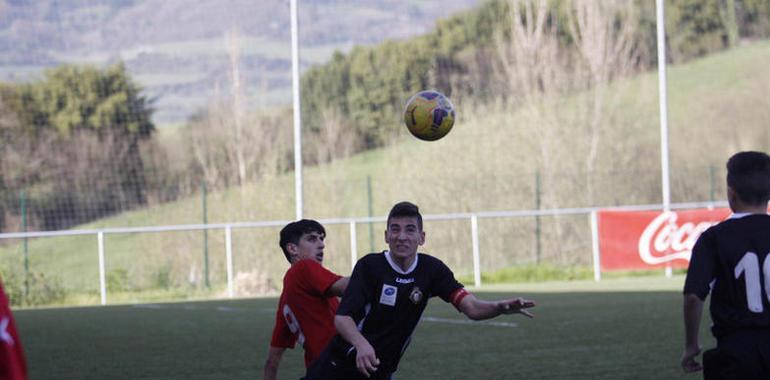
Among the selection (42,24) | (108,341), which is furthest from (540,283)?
(42,24)

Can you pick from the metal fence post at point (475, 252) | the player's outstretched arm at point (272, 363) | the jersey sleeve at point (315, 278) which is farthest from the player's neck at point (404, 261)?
the metal fence post at point (475, 252)

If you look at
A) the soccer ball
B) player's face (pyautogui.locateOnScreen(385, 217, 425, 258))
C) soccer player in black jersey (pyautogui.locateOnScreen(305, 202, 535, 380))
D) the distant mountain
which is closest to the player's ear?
soccer player in black jersey (pyautogui.locateOnScreen(305, 202, 535, 380))

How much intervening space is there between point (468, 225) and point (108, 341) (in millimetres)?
16207

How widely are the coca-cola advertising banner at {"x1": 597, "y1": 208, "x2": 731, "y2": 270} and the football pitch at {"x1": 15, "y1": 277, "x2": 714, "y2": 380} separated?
4250 mm

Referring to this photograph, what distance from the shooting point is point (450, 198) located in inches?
1179

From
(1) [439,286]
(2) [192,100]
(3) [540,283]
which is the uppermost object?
(2) [192,100]

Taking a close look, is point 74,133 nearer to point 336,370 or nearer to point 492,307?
point 336,370

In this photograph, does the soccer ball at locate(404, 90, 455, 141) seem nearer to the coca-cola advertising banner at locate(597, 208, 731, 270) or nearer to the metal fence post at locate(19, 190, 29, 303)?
the coca-cola advertising banner at locate(597, 208, 731, 270)

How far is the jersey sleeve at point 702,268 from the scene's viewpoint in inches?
199

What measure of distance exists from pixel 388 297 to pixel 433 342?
21.4 ft

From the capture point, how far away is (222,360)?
36.6 feet

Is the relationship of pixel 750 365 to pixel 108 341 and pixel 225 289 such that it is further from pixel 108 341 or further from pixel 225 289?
pixel 225 289

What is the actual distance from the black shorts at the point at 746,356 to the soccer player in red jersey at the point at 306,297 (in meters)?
2.25

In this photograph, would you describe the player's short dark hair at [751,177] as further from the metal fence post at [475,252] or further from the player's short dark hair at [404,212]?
the metal fence post at [475,252]
